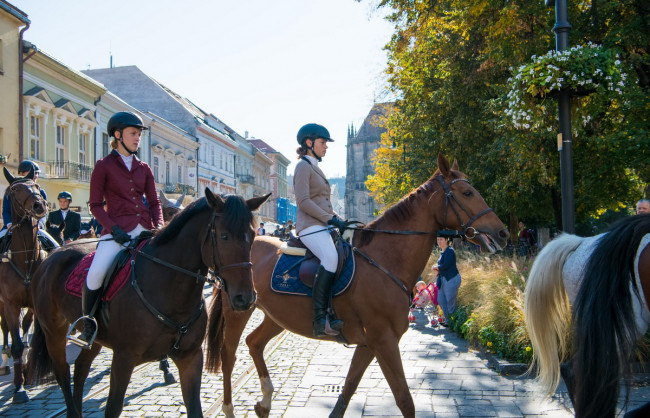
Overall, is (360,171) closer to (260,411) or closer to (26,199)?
(26,199)

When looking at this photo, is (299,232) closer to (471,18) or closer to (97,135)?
(471,18)

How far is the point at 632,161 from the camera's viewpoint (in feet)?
37.0

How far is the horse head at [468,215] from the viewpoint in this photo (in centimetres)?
488

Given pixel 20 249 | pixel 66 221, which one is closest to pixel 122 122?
pixel 20 249

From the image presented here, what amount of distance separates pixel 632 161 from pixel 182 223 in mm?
10427

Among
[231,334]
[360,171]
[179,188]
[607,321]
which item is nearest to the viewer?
[607,321]

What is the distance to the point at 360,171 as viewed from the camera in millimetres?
109750

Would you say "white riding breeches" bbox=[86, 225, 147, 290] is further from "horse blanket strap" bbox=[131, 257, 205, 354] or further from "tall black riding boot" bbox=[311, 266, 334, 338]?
"tall black riding boot" bbox=[311, 266, 334, 338]

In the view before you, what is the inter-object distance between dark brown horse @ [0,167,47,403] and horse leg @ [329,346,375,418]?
14.9ft

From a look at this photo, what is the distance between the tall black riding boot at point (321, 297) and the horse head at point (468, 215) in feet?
4.00

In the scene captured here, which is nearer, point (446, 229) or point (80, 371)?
point (80, 371)

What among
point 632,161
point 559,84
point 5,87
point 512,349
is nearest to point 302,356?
point 512,349

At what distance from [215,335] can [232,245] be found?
7.17 feet

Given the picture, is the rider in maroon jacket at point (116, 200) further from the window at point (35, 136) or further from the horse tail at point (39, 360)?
the window at point (35, 136)
